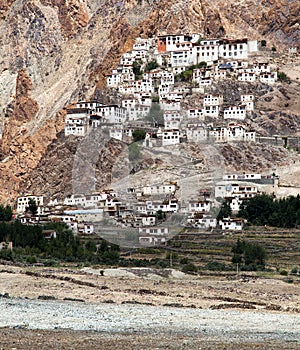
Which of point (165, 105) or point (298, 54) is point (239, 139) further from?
point (298, 54)

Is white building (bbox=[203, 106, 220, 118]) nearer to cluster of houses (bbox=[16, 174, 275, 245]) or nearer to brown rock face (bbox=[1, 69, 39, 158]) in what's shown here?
cluster of houses (bbox=[16, 174, 275, 245])

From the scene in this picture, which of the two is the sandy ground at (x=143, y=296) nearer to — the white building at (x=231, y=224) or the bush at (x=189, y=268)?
the bush at (x=189, y=268)

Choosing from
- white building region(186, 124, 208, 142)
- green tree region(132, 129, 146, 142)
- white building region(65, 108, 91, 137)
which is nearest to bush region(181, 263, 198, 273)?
white building region(186, 124, 208, 142)

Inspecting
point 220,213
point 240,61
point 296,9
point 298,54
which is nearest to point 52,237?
point 220,213

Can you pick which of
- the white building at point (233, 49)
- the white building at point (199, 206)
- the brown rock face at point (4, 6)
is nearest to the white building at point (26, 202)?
the white building at point (199, 206)

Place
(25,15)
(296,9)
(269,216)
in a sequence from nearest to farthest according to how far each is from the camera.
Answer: (269,216)
(296,9)
(25,15)

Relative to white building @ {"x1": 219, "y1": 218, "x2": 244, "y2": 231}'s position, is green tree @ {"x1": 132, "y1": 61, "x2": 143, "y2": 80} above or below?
above
